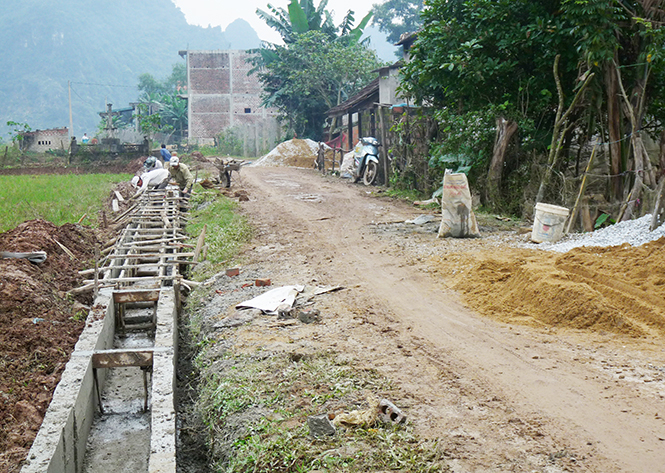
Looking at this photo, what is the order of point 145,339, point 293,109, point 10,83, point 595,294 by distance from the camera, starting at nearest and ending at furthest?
point 595,294 → point 145,339 → point 293,109 → point 10,83

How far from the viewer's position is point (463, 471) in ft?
9.93

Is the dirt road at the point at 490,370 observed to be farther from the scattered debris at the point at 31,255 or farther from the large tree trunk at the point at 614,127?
the scattered debris at the point at 31,255

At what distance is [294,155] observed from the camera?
2633 centimetres

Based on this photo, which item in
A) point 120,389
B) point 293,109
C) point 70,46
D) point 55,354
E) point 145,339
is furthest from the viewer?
point 70,46

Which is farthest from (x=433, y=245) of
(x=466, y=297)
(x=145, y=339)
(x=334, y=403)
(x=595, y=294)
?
(x=334, y=403)

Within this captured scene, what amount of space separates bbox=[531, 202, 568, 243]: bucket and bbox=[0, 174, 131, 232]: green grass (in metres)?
8.28

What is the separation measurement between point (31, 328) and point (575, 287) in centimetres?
514

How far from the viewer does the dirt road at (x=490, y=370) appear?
10.4ft

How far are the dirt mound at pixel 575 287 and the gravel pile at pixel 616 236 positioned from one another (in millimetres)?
362

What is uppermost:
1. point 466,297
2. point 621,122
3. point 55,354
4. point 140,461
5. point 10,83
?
point 10,83

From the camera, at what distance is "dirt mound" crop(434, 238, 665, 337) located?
191 inches

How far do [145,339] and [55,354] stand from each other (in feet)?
4.96

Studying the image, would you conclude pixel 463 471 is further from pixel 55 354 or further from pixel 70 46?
pixel 70 46

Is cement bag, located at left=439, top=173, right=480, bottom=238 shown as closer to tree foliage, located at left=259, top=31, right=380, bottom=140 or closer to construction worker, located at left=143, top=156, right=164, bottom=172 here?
construction worker, located at left=143, top=156, right=164, bottom=172
